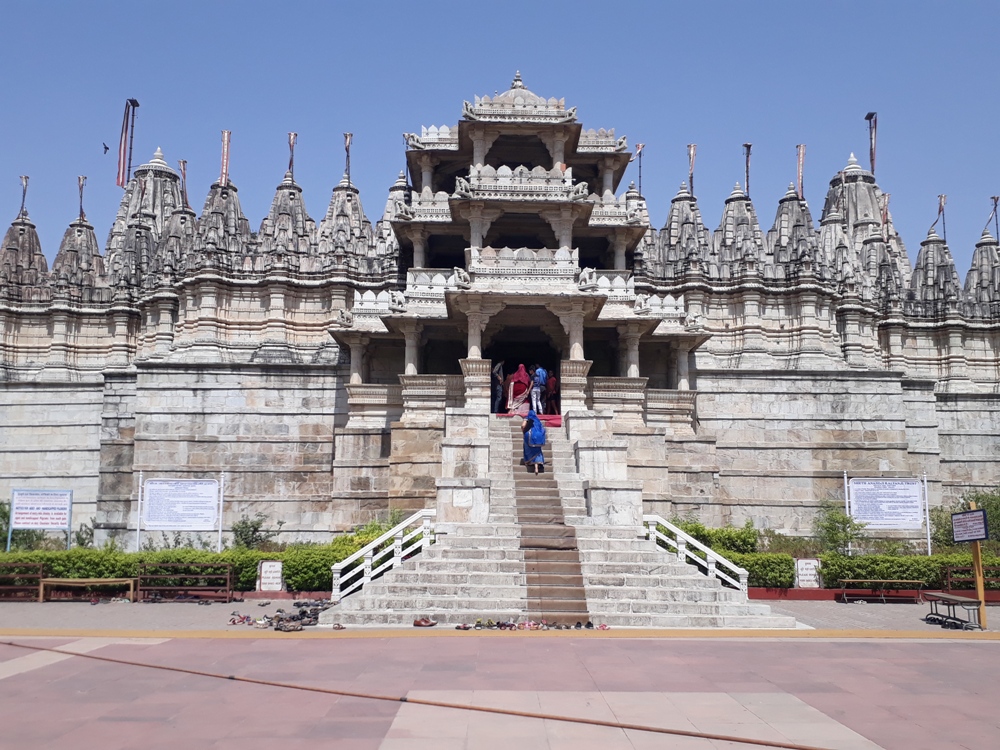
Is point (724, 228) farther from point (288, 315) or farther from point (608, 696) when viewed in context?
point (608, 696)

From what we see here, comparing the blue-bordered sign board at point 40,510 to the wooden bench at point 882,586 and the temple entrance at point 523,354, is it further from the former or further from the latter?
the wooden bench at point 882,586

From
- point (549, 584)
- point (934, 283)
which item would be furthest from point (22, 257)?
point (934, 283)

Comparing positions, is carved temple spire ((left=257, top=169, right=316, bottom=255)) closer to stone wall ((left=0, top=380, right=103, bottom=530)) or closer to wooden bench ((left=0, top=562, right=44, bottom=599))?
stone wall ((left=0, top=380, right=103, bottom=530))

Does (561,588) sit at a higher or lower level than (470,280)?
lower

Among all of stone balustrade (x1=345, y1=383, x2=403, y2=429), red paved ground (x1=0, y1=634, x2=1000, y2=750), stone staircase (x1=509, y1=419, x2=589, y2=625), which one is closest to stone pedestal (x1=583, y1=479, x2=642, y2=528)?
stone staircase (x1=509, y1=419, x2=589, y2=625)

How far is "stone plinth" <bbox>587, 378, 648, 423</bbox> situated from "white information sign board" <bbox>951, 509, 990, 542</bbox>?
1082cm

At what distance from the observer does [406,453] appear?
2628cm

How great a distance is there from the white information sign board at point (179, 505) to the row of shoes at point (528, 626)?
1075cm

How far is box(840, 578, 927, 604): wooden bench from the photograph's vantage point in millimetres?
21594

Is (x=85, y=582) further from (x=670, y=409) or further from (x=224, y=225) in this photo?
(x=224, y=225)

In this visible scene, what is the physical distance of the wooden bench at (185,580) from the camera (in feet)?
68.6

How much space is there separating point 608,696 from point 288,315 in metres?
27.7

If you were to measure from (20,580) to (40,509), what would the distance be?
3.65m

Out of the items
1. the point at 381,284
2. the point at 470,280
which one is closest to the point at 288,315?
the point at 381,284
